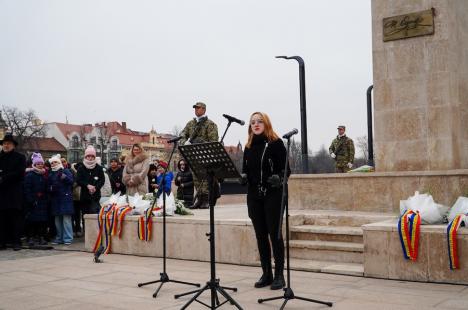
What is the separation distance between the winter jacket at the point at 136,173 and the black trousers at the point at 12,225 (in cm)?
223

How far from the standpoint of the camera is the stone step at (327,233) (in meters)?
8.03

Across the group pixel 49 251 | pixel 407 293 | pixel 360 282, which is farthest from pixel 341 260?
pixel 49 251

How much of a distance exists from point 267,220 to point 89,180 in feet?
21.2

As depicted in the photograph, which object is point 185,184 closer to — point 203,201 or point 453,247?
point 203,201

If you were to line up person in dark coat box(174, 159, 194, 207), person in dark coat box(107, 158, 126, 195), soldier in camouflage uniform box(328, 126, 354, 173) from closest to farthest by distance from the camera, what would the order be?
person in dark coat box(107, 158, 126, 195), person in dark coat box(174, 159, 194, 207), soldier in camouflage uniform box(328, 126, 354, 173)

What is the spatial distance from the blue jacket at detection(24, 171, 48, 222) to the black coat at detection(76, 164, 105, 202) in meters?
0.76

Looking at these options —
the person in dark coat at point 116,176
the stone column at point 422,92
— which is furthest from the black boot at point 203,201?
the stone column at point 422,92

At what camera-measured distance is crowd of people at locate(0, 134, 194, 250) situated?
36.6ft

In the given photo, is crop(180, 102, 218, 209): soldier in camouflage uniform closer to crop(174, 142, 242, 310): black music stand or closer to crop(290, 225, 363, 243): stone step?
crop(290, 225, 363, 243): stone step

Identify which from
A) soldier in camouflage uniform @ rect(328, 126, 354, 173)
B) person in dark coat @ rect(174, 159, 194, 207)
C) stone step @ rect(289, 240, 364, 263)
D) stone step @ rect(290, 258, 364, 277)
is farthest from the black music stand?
soldier in camouflage uniform @ rect(328, 126, 354, 173)

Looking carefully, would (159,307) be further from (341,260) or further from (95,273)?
(341,260)

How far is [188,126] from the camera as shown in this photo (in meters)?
11.6

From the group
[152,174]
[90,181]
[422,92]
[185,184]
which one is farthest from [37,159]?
[422,92]

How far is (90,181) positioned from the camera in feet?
39.1
